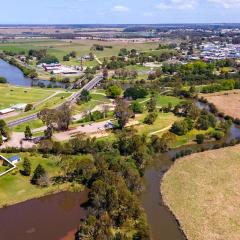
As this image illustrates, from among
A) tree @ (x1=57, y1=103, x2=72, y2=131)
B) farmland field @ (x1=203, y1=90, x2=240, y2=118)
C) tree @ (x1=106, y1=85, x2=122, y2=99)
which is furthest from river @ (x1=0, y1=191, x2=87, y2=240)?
tree @ (x1=106, y1=85, x2=122, y2=99)

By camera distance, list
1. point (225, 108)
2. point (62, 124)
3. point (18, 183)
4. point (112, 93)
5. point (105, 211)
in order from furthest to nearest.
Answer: point (112, 93) → point (225, 108) → point (62, 124) → point (18, 183) → point (105, 211)

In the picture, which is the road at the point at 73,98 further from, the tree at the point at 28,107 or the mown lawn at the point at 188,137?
the mown lawn at the point at 188,137

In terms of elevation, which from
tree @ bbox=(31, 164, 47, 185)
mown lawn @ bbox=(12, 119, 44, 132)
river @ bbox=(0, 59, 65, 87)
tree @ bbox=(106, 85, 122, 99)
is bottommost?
river @ bbox=(0, 59, 65, 87)

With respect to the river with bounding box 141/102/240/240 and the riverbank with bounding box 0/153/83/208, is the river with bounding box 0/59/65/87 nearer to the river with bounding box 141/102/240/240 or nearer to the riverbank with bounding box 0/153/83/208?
the river with bounding box 141/102/240/240

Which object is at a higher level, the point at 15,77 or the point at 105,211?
the point at 105,211

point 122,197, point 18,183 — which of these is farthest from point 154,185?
point 18,183

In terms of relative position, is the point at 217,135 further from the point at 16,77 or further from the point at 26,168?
the point at 16,77

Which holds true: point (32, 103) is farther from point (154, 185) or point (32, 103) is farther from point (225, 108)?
point (154, 185)

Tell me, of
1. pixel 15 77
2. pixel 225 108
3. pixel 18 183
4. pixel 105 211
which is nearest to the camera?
pixel 105 211
